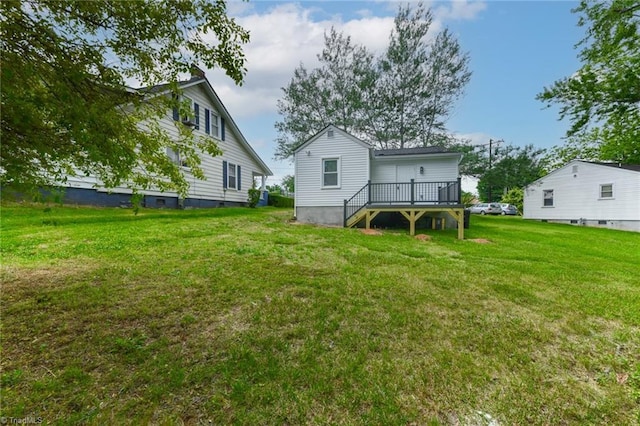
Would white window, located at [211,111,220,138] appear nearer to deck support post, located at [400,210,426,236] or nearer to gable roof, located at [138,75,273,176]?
gable roof, located at [138,75,273,176]

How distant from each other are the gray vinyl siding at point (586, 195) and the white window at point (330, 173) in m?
16.7

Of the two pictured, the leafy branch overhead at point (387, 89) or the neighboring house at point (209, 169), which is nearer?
the neighboring house at point (209, 169)

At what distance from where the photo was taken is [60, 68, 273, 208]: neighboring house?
12.1 meters

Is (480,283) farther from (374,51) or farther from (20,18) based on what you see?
(374,51)

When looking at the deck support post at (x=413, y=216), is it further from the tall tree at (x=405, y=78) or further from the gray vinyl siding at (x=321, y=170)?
the tall tree at (x=405, y=78)

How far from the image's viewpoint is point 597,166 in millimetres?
17062

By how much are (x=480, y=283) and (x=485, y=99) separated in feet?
48.4

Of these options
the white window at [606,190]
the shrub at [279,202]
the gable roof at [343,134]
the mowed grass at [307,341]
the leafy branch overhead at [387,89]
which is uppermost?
the leafy branch overhead at [387,89]

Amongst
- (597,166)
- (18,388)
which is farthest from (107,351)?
(597,166)

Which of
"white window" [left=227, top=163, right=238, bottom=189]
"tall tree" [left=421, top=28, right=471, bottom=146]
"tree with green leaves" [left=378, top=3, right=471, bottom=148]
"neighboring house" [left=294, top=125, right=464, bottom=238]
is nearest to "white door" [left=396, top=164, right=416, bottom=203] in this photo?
"neighboring house" [left=294, top=125, right=464, bottom=238]

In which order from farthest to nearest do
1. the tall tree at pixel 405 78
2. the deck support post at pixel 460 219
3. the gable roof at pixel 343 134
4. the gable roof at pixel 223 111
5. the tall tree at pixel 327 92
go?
the tall tree at pixel 327 92, the tall tree at pixel 405 78, the gable roof at pixel 223 111, the gable roof at pixel 343 134, the deck support post at pixel 460 219

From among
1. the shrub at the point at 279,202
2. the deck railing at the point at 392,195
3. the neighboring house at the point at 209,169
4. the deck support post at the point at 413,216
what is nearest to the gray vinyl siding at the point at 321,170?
the deck railing at the point at 392,195

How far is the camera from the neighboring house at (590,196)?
1568cm

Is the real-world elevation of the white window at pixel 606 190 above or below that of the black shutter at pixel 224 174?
below
